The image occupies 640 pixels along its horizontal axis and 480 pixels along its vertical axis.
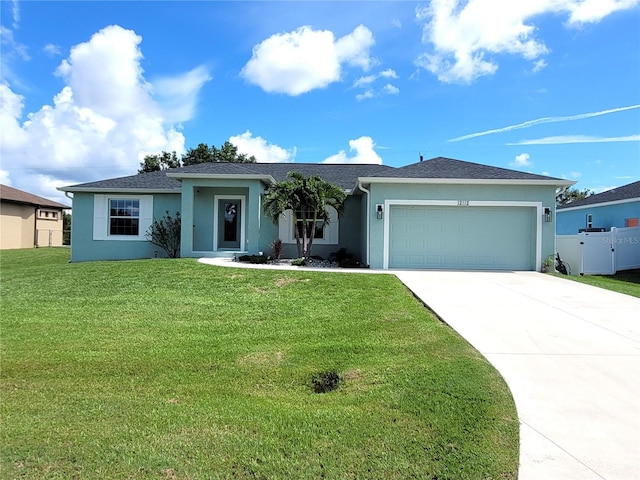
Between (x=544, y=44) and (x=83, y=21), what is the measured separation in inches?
570

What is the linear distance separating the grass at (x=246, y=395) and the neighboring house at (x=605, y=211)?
1760cm

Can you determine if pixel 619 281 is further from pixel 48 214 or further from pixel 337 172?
pixel 48 214

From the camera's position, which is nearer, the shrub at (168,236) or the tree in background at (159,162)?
the shrub at (168,236)

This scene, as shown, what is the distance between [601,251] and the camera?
47.7 feet

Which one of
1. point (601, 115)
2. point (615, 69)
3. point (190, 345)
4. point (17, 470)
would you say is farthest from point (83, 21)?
point (601, 115)

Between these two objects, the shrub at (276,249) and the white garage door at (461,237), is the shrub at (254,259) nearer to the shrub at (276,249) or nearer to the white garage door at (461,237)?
the shrub at (276,249)

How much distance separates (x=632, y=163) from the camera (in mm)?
19812

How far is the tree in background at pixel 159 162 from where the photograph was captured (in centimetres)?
3766

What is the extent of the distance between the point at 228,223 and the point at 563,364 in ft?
44.9

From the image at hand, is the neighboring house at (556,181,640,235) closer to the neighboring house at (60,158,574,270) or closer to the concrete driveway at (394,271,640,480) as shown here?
the neighboring house at (60,158,574,270)

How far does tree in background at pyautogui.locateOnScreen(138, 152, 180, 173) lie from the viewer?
37.7 m

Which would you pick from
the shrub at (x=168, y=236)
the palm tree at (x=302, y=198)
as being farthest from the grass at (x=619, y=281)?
the shrub at (x=168, y=236)

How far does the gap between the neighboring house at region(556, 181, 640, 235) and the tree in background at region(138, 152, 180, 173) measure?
33.3 metres

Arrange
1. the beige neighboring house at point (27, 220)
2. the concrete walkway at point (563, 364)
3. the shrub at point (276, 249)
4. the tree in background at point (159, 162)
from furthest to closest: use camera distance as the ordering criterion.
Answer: the tree in background at point (159, 162) → the beige neighboring house at point (27, 220) → the shrub at point (276, 249) → the concrete walkway at point (563, 364)
